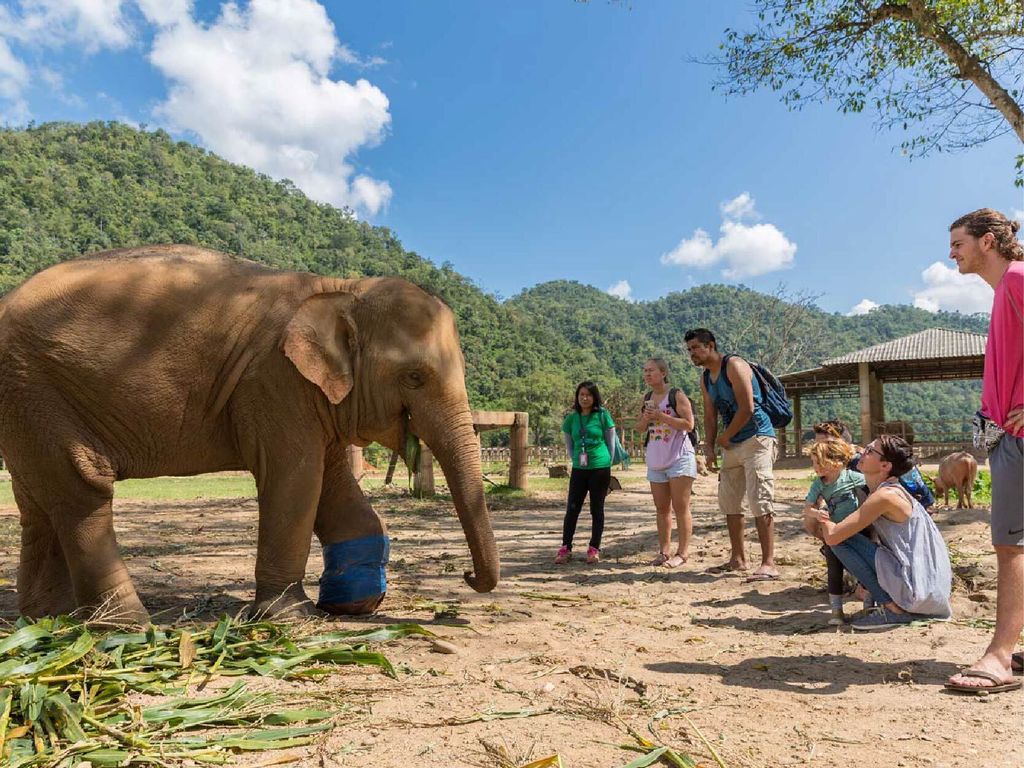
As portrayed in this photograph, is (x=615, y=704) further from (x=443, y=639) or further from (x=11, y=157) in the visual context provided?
(x=11, y=157)

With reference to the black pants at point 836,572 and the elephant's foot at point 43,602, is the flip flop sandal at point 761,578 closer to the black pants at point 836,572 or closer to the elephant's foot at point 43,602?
the black pants at point 836,572

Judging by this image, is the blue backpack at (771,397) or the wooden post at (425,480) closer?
the blue backpack at (771,397)

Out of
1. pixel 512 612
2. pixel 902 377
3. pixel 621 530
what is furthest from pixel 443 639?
pixel 902 377

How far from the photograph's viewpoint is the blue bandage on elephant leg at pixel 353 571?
14.6 feet

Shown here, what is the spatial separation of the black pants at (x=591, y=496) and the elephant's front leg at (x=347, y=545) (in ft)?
8.19

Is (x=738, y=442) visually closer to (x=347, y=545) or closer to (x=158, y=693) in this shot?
(x=347, y=545)

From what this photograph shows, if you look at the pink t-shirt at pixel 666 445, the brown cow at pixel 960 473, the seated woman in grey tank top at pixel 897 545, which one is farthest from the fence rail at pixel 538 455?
the seated woman in grey tank top at pixel 897 545

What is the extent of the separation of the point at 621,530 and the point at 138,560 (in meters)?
5.23

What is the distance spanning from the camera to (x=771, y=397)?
19.5ft

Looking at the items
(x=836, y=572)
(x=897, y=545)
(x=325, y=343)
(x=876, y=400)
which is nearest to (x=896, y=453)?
(x=897, y=545)

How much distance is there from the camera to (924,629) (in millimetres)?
4055

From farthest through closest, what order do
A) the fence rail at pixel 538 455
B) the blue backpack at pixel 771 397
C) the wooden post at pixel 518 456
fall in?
the fence rail at pixel 538 455 → the wooden post at pixel 518 456 → the blue backpack at pixel 771 397

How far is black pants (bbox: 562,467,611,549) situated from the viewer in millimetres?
6812

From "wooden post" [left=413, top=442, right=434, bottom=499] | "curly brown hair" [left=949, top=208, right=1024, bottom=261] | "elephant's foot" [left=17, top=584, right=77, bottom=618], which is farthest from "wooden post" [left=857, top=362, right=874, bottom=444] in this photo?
"elephant's foot" [left=17, top=584, right=77, bottom=618]
